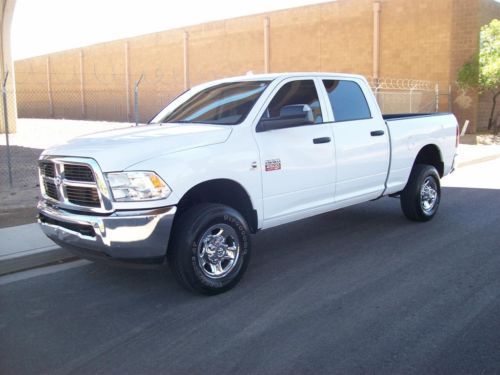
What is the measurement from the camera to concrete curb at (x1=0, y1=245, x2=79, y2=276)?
6089 millimetres

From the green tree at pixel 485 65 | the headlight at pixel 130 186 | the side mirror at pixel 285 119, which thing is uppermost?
the green tree at pixel 485 65

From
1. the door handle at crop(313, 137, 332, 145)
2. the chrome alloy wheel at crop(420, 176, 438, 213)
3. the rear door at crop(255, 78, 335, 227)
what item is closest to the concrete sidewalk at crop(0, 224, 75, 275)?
the rear door at crop(255, 78, 335, 227)

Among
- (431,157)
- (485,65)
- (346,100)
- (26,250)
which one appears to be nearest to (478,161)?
(485,65)

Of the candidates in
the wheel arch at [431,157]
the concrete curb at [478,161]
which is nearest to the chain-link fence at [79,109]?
the concrete curb at [478,161]

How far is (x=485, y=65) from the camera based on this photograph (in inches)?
884

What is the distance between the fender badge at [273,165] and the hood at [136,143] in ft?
1.77

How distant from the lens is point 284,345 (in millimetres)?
4047

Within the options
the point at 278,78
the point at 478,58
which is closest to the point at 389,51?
the point at 478,58

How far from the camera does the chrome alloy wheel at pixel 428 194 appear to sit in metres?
7.82

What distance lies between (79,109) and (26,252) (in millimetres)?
42201

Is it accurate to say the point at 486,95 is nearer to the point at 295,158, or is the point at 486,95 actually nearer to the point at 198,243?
the point at 295,158

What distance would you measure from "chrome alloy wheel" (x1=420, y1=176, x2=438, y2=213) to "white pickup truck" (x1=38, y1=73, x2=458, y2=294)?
2.69ft

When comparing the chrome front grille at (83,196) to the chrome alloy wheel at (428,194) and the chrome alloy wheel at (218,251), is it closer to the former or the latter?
the chrome alloy wheel at (218,251)

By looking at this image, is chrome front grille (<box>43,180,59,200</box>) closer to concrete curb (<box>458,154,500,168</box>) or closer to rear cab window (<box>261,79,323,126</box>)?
rear cab window (<box>261,79,323,126</box>)
